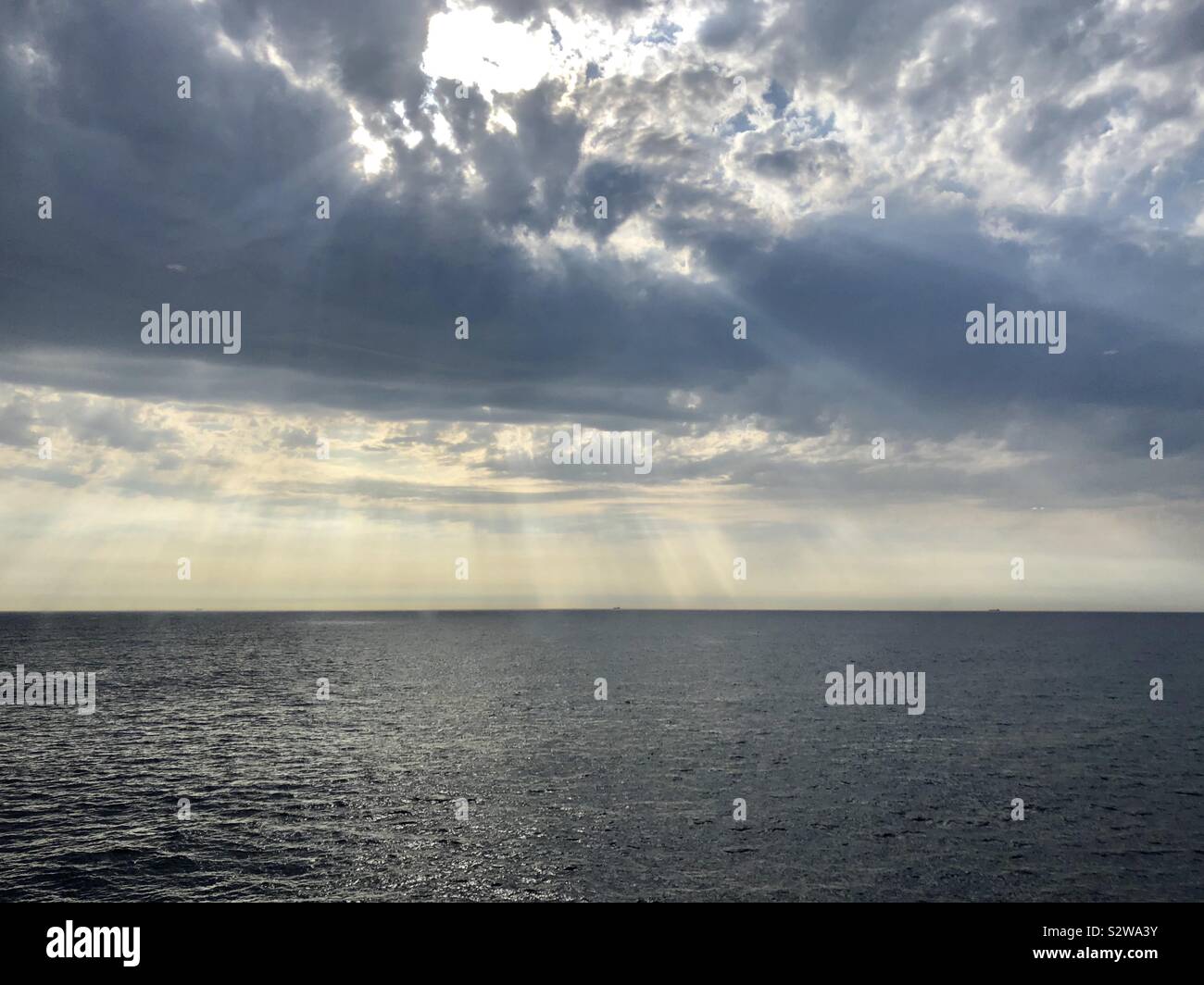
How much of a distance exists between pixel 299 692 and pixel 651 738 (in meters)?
59.2

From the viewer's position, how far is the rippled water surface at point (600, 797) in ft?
124

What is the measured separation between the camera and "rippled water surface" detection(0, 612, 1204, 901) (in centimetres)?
3766

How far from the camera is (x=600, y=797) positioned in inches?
2018

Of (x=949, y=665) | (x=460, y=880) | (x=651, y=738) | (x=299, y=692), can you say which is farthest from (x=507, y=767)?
(x=949, y=665)

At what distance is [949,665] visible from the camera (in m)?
158

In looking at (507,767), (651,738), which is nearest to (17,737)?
(507,767)
